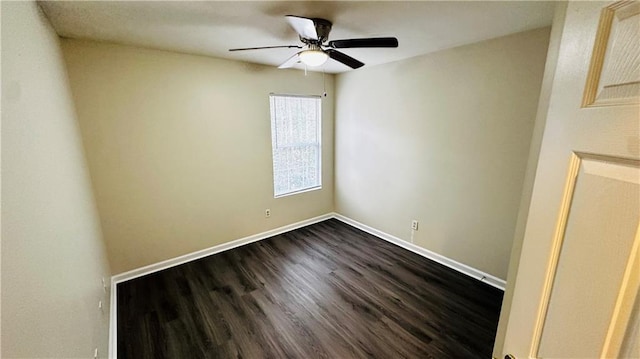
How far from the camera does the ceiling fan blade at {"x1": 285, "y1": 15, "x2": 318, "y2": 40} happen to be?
154 cm

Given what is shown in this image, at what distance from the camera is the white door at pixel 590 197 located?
488mm

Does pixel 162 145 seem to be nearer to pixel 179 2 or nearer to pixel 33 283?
pixel 179 2

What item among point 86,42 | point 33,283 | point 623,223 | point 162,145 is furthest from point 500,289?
point 86,42

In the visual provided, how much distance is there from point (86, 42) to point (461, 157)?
359 centimetres

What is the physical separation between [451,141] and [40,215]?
9.96ft

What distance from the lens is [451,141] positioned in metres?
2.68

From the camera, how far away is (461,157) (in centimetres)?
263

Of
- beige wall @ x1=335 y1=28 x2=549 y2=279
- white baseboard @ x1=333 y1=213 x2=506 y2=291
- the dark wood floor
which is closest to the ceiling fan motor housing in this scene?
beige wall @ x1=335 y1=28 x2=549 y2=279

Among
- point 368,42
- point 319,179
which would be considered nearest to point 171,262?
point 319,179

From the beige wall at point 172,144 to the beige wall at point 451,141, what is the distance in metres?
1.24

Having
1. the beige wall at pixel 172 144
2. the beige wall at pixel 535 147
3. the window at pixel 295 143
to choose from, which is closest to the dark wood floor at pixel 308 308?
the beige wall at pixel 172 144

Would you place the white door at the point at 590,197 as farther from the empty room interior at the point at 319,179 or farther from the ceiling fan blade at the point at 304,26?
the ceiling fan blade at the point at 304,26

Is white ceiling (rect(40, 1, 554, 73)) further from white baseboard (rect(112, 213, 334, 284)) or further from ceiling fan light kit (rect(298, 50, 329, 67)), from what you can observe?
white baseboard (rect(112, 213, 334, 284))

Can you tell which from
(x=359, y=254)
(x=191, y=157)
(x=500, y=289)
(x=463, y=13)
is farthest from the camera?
(x=359, y=254)
